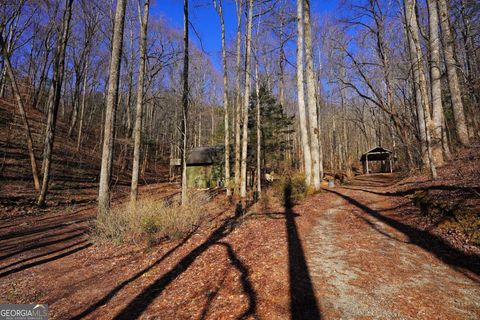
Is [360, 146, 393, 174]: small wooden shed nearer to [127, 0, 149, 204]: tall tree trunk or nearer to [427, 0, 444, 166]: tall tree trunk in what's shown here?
[427, 0, 444, 166]: tall tree trunk

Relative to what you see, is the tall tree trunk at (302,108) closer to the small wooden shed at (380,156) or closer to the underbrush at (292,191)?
the underbrush at (292,191)

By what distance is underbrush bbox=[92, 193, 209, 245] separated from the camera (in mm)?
6992

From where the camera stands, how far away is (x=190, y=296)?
3861 millimetres

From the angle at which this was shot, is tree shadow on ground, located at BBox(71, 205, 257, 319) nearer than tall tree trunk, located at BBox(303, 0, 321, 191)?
Yes

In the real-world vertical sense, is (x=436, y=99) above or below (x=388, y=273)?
above

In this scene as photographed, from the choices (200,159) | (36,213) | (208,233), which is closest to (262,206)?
(208,233)

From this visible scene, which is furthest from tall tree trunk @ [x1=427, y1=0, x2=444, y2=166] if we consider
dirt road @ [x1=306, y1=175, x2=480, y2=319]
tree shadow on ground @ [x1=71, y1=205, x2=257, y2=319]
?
tree shadow on ground @ [x1=71, y1=205, x2=257, y2=319]

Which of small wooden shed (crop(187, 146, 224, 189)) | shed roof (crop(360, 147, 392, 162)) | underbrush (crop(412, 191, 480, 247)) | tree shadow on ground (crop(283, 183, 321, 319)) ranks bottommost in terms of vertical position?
tree shadow on ground (crop(283, 183, 321, 319))

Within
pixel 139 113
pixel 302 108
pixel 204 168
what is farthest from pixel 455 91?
pixel 204 168

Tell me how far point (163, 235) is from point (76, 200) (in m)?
10.3

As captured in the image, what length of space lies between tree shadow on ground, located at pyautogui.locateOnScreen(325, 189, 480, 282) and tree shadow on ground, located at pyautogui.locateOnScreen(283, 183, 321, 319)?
2316mm

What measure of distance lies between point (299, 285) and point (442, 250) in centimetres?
306

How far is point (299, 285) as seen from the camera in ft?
12.0

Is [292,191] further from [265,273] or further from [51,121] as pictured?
[51,121]
